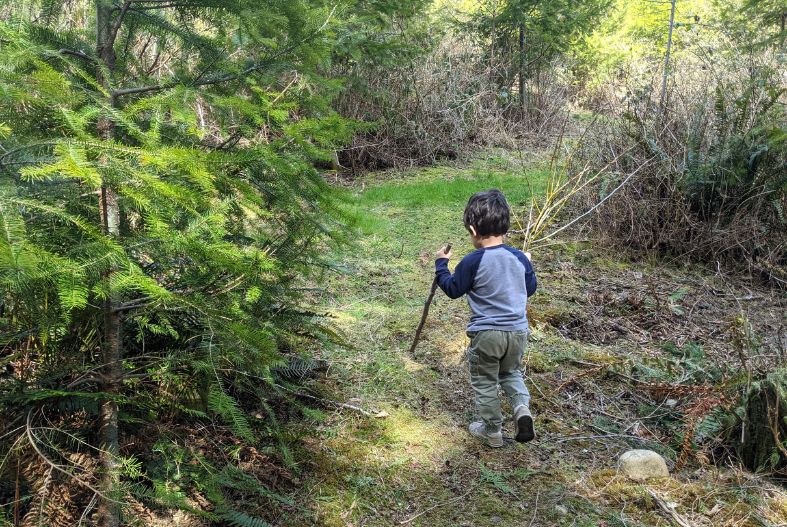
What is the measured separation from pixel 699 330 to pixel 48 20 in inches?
201

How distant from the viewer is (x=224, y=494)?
2.67 meters

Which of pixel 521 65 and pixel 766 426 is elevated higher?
pixel 521 65

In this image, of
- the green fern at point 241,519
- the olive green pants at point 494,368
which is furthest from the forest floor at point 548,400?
the green fern at point 241,519

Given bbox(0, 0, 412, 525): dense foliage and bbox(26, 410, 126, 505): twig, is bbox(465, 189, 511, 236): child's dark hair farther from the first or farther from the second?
bbox(26, 410, 126, 505): twig

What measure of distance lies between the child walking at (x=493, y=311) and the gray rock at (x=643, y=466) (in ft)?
1.69

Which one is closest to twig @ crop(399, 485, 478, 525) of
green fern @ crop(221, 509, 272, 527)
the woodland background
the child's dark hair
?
the woodland background

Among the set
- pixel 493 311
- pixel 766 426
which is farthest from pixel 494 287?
pixel 766 426

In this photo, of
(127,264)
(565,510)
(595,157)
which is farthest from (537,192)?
(127,264)

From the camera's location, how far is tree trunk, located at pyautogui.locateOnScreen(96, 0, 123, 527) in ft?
7.28

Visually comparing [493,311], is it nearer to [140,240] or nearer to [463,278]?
[463,278]

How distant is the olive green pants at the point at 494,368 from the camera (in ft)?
10.9

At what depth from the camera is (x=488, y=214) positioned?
333 centimetres

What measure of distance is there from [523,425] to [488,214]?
48.2 inches

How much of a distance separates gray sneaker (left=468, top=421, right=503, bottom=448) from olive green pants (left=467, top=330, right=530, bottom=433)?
0.03 metres
